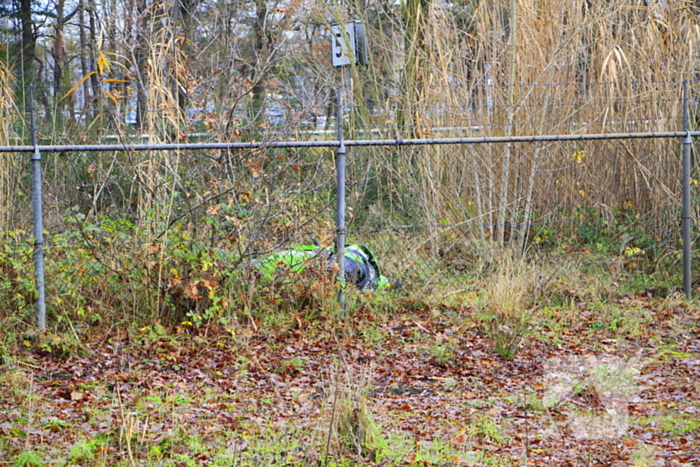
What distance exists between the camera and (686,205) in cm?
666

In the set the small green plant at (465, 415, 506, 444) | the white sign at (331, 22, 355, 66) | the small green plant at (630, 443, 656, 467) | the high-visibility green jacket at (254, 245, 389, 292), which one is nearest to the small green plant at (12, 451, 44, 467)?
the small green plant at (465, 415, 506, 444)

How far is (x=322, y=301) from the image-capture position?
5.96 meters

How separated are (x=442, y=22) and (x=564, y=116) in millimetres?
1630

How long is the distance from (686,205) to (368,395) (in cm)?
383

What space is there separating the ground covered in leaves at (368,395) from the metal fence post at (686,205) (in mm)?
550

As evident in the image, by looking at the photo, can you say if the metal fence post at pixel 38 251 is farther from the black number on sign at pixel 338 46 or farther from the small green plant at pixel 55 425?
the black number on sign at pixel 338 46

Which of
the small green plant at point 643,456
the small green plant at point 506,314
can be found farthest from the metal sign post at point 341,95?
the small green plant at point 643,456

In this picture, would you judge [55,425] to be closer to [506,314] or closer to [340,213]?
[340,213]

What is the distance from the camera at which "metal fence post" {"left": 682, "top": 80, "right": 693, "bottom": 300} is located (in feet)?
21.6

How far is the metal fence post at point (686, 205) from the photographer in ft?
21.6

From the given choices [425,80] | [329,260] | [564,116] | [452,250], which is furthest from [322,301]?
[564,116]

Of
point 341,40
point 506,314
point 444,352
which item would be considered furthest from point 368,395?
point 341,40
